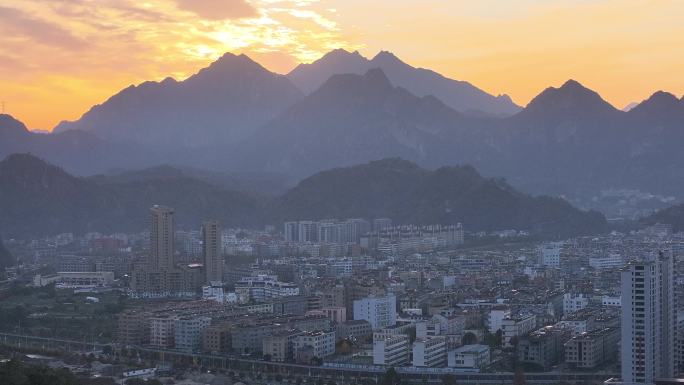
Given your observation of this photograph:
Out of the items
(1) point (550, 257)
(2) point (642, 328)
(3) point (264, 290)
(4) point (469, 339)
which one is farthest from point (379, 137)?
(2) point (642, 328)

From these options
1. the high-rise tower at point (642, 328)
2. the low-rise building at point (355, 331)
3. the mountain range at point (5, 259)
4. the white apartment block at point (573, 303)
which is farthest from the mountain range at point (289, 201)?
the high-rise tower at point (642, 328)

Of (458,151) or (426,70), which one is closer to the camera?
(458,151)

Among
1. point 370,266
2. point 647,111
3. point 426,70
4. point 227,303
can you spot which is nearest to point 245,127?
point 426,70

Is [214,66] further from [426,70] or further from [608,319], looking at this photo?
[608,319]

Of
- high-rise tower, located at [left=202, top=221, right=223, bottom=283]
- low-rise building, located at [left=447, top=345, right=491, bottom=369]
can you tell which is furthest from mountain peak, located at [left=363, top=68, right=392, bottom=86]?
low-rise building, located at [left=447, top=345, right=491, bottom=369]

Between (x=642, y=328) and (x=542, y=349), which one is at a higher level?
(x=642, y=328)

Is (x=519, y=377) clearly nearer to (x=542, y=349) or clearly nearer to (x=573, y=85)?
(x=542, y=349)
